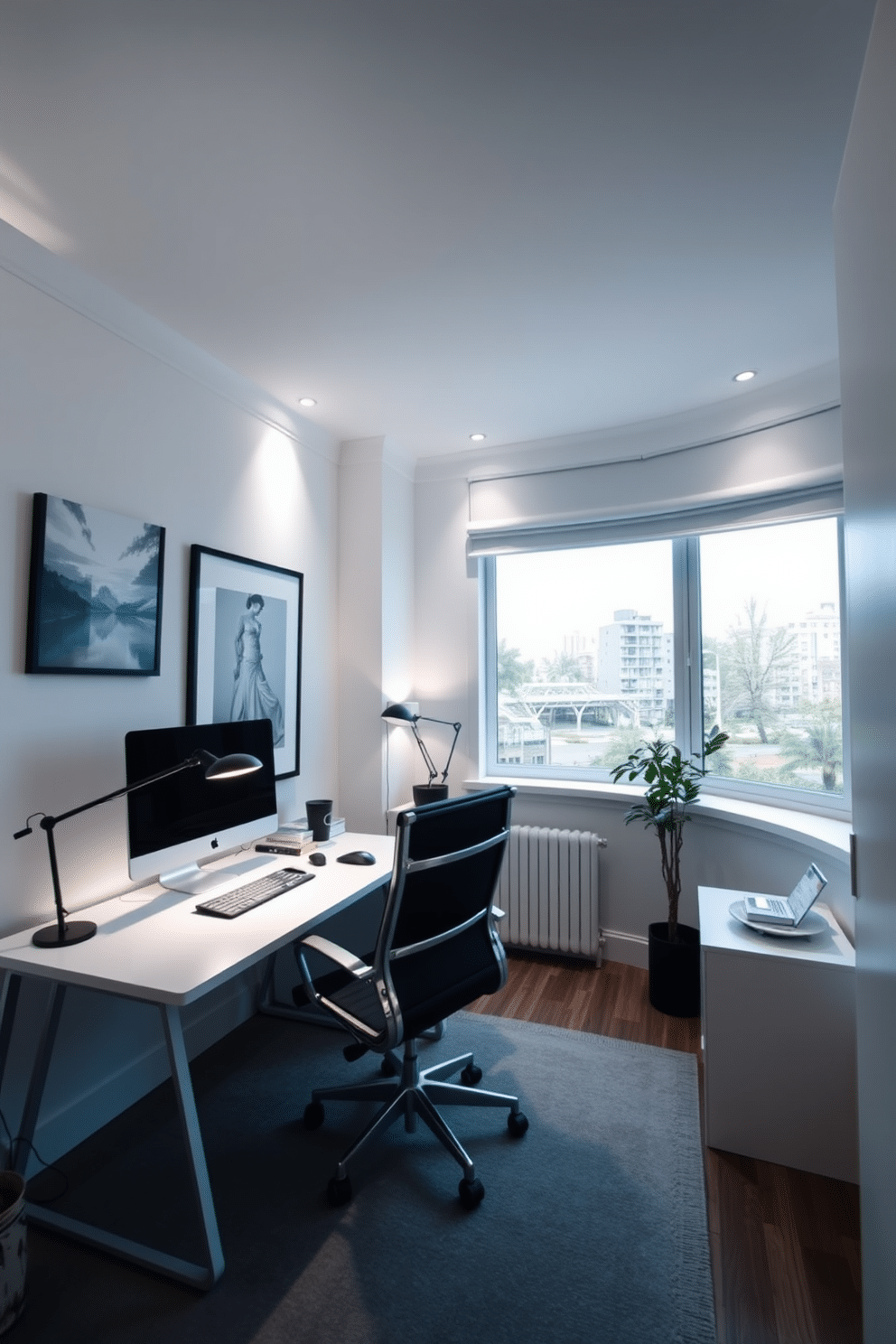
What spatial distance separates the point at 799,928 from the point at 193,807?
Result: 1989mm

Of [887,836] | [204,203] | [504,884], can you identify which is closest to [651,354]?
[204,203]

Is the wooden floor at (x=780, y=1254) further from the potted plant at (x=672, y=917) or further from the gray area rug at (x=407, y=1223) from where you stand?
the potted plant at (x=672, y=917)

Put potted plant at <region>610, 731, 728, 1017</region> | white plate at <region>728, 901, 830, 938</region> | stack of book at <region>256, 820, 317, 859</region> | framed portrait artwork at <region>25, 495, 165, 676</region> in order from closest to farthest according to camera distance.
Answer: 1. framed portrait artwork at <region>25, 495, 165, 676</region>
2. white plate at <region>728, 901, 830, 938</region>
3. stack of book at <region>256, 820, 317, 859</region>
4. potted plant at <region>610, 731, 728, 1017</region>

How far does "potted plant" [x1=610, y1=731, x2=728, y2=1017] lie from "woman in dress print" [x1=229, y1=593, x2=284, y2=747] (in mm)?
1645

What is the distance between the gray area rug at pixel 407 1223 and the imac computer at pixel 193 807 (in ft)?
2.49

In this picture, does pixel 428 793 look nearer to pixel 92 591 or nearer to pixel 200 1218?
pixel 92 591

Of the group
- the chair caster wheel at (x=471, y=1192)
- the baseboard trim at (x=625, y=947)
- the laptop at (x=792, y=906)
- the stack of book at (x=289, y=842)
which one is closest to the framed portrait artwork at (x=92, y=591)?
the stack of book at (x=289, y=842)

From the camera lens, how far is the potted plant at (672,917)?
2785 mm

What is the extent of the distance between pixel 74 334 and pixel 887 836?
2.43 meters

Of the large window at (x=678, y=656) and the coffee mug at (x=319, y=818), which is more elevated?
the large window at (x=678, y=656)

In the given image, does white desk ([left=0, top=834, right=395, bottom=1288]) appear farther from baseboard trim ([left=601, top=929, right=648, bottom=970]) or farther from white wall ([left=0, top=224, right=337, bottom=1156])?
baseboard trim ([left=601, top=929, right=648, bottom=970])

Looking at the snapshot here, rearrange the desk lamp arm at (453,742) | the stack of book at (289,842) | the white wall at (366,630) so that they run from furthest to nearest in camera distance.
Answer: the desk lamp arm at (453,742)
the white wall at (366,630)
the stack of book at (289,842)

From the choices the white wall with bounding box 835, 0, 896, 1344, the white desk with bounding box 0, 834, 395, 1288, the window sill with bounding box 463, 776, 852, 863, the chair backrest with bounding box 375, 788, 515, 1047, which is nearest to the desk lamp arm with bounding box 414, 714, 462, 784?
the window sill with bounding box 463, 776, 852, 863

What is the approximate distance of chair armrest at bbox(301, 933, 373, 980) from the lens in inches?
70.0
